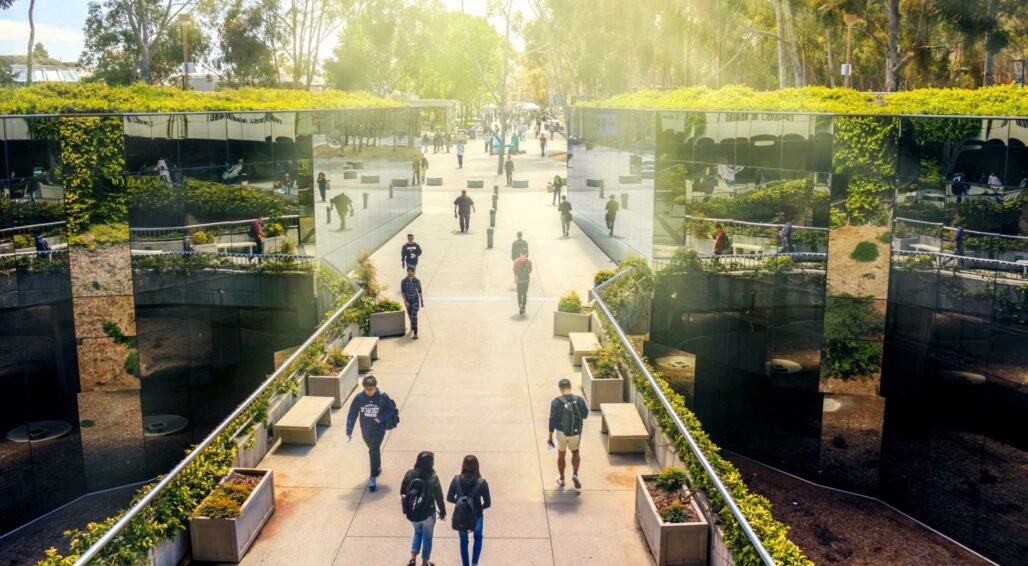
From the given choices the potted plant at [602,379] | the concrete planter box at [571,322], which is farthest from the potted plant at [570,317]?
the potted plant at [602,379]

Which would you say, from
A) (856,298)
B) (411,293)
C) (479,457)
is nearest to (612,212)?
(856,298)

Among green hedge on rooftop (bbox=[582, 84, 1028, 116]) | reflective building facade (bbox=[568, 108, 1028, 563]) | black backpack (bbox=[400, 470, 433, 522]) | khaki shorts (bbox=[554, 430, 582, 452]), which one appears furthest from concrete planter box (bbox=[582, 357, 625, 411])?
green hedge on rooftop (bbox=[582, 84, 1028, 116])

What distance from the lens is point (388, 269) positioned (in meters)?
25.4

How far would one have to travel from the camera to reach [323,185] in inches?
866

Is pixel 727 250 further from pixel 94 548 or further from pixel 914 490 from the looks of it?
pixel 94 548

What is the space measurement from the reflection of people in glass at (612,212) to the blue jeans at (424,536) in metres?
19.2

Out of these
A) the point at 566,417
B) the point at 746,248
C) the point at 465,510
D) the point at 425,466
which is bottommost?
the point at 465,510

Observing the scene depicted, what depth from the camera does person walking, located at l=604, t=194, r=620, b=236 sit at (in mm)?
26766

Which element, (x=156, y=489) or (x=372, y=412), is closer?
(x=156, y=489)

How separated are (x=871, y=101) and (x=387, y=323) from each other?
39.9ft

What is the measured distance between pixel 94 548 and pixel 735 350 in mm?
16488

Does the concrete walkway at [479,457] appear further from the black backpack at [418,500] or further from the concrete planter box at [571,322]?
the black backpack at [418,500]

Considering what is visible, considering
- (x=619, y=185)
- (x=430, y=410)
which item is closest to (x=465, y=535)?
(x=430, y=410)

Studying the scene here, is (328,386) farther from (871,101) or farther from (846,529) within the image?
(871,101)
